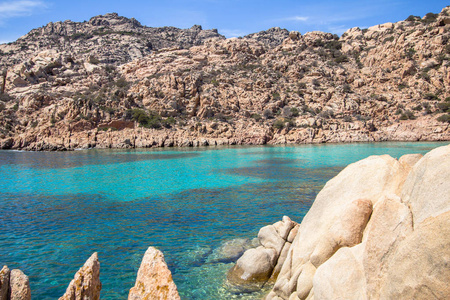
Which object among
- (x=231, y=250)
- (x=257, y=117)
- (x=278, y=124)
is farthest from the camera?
(x=257, y=117)

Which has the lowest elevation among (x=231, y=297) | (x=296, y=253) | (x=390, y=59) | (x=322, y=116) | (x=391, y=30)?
(x=231, y=297)

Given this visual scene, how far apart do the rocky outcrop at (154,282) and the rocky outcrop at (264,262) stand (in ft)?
11.4

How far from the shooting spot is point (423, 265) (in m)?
3.24

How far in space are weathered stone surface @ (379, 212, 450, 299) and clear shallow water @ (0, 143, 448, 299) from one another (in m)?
3.90

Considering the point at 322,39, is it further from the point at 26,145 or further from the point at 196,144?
the point at 26,145

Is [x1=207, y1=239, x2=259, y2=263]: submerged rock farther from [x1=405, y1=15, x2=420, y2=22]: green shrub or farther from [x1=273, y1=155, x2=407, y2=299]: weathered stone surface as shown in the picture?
[x1=405, y1=15, x2=420, y2=22]: green shrub

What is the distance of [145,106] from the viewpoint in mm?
68688

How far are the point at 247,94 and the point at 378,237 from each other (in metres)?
69.6

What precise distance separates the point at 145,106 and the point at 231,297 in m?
66.2

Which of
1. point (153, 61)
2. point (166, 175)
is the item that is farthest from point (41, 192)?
point (153, 61)

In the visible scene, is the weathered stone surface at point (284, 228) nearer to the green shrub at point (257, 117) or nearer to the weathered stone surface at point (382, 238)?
the weathered stone surface at point (382, 238)

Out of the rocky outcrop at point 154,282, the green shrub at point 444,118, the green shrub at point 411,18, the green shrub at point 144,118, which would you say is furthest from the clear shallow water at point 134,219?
the green shrub at point 411,18

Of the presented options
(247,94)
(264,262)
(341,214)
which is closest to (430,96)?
(247,94)

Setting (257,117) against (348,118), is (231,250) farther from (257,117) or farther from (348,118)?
(348,118)
